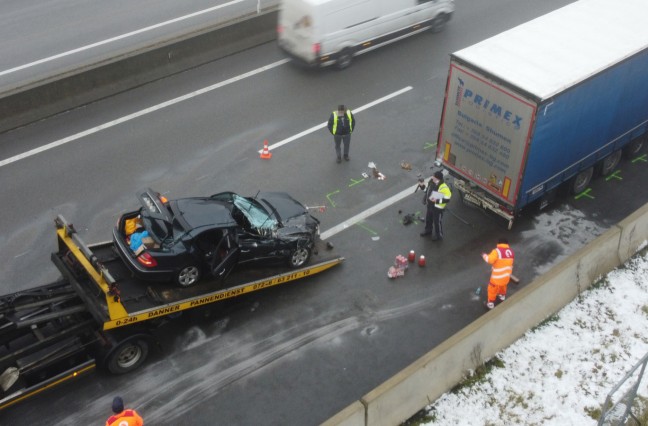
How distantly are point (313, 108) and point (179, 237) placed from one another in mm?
8018

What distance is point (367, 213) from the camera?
51.2ft

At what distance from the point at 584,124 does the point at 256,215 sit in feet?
22.8

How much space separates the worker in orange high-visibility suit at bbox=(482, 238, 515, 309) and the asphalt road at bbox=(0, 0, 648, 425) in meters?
0.50

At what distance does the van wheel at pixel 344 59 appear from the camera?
809 inches

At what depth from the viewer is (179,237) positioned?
39.4 feet

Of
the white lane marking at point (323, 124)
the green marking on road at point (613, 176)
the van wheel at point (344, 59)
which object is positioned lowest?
the green marking on road at point (613, 176)

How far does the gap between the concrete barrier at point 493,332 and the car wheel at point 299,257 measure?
3.41 m

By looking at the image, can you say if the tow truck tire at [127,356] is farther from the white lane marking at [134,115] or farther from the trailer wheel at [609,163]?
the trailer wheel at [609,163]

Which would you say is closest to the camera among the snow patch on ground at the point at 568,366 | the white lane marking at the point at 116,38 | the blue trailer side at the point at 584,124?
the snow patch on ground at the point at 568,366

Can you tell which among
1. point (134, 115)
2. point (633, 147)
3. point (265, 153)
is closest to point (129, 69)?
point (134, 115)

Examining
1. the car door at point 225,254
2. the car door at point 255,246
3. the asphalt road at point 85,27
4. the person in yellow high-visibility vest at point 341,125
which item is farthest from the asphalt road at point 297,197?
the asphalt road at point 85,27

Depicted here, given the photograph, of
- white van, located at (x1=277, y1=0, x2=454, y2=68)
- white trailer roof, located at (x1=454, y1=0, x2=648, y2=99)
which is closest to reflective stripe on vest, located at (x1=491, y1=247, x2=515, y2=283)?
white trailer roof, located at (x1=454, y1=0, x2=648, y2=99)

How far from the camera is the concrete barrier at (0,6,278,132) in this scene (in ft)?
58.4

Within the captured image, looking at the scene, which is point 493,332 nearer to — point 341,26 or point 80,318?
point 80,318
